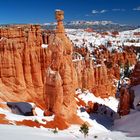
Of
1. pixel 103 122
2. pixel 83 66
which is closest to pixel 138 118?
pixel 103 122

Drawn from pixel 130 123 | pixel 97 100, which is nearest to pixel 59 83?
pixel 130 123

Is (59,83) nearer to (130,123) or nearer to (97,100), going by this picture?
(130,123)

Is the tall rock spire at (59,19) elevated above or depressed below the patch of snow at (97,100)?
above

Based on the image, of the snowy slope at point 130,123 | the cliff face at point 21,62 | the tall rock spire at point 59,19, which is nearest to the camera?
the snowy slope at point 130,123

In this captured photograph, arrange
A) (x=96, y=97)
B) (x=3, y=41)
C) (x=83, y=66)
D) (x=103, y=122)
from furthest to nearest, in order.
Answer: (x=83, y=66)
(x=96, y=97)
(x=3, y=41)
(x=103, y=122)

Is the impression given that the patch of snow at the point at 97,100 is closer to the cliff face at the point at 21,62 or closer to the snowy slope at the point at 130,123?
the cliff face at the point at 21,62

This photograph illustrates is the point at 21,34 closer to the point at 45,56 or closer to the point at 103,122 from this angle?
the point at 45,56

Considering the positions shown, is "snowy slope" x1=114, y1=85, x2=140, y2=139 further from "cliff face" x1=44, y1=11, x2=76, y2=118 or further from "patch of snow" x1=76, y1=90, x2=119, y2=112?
"patch of snow" x1=76, y1=90, x2=119, y2=112

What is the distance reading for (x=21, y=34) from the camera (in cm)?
5725

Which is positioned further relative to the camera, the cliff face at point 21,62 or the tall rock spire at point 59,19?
the cliff face at point 21,62

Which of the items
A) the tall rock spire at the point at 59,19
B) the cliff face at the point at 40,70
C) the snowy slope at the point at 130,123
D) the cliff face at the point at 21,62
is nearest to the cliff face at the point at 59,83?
the cliff face at the point at 40,70

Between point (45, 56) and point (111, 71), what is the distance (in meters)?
34.0

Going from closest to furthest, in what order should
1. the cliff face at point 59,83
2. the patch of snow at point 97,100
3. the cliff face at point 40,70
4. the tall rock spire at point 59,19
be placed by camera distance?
1. the cliff face at point 59,83
2. the cliff face at point 40,70
3. the tall rock spire at point 59,19
4. the patch of snow at point 97,100

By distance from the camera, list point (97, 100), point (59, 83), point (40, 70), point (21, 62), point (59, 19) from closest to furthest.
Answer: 1. point (59, 83)
2. point (59, 19)
3. point (21, 62)
4. point (40, 70)
5. point (97, 100)
